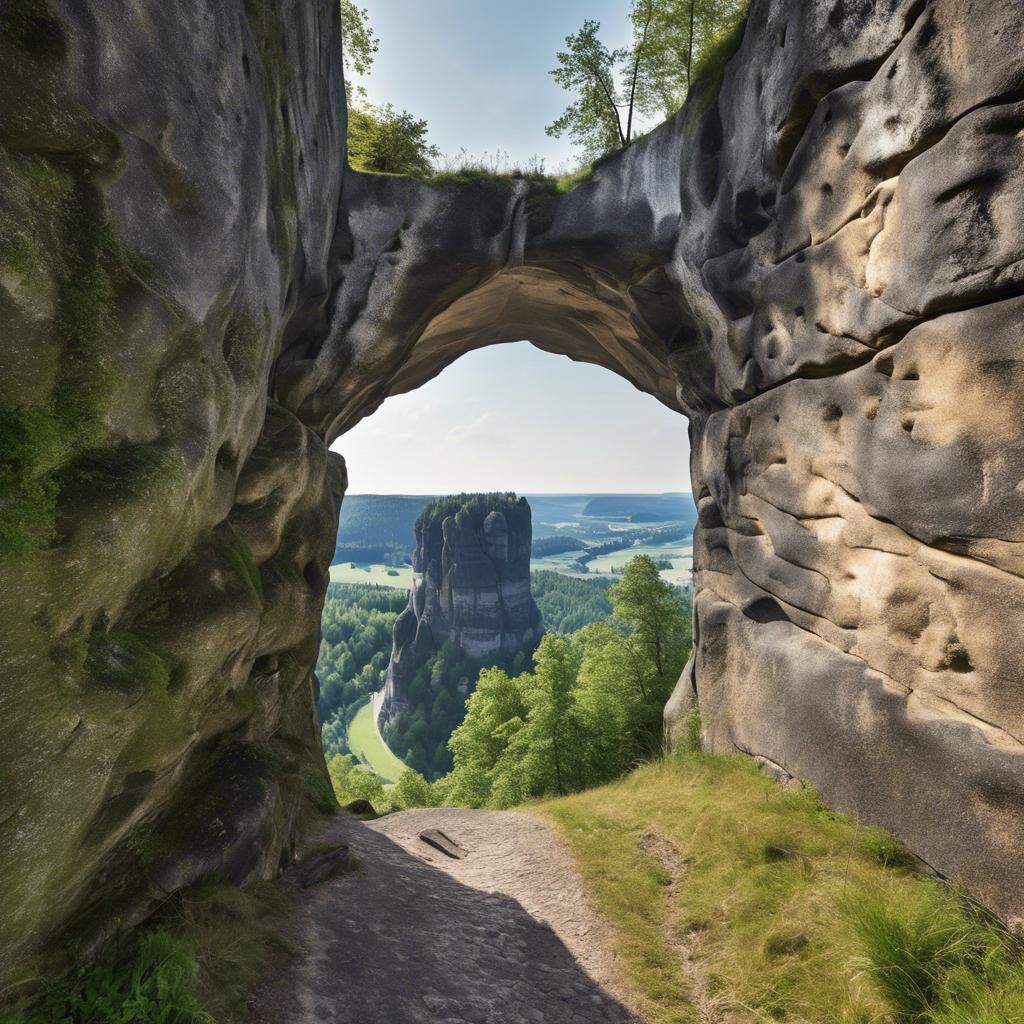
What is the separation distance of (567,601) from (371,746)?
2611 inches

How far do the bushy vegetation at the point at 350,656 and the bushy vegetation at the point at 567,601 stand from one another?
1273 inches

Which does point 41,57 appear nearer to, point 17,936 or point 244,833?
point 17,936

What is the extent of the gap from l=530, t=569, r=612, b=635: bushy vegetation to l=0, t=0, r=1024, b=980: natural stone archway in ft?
332

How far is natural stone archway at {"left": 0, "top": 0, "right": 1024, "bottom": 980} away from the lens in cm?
416

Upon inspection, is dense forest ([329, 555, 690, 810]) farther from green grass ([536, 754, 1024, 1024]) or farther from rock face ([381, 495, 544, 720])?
rock face ([381, 495, 544, 720])

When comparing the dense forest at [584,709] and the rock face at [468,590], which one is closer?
the dense forest at [584,709]

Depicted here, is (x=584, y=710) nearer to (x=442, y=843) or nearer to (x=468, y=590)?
(x=442, y=843)

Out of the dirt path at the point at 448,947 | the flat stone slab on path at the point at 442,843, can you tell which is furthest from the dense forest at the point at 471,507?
the dirt path at the point at 448,947

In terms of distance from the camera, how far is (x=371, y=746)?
6944 cm

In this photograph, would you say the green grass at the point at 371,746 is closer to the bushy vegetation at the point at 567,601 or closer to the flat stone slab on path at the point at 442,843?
the bushy vegetation at the point at 567,601

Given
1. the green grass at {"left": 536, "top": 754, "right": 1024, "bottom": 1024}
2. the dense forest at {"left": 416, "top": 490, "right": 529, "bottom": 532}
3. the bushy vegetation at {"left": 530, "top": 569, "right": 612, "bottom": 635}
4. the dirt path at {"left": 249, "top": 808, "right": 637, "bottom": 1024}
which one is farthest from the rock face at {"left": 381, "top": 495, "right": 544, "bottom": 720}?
the green grass at {"left": 536, "top": 754, "right": 1024, "bottom": 1024}

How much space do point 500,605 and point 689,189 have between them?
65587 mm

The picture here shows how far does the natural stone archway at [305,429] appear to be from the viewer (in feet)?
13.6

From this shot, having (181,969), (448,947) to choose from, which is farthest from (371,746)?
(181,969)
